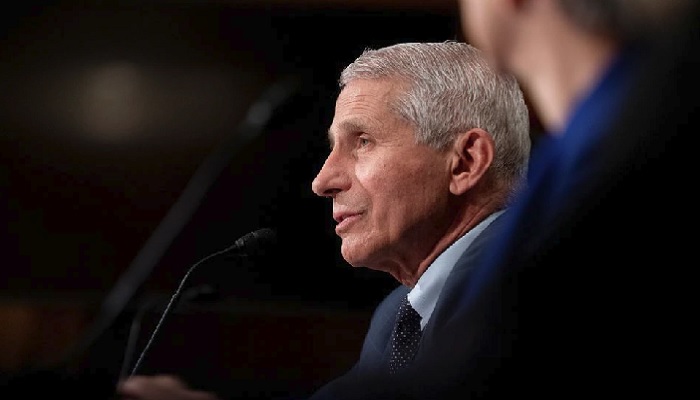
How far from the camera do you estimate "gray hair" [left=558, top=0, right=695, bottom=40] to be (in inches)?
25.8

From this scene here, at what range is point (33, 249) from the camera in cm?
244

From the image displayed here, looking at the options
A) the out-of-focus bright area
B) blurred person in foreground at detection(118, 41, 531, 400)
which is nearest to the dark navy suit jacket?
blurred person in foreground at detection(118, 41, 531, 400)

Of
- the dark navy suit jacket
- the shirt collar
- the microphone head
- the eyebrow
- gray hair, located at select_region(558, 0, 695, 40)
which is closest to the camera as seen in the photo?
gray hair, located at select_region(558, 0, 695, 40)

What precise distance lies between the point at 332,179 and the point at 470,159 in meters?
0.23

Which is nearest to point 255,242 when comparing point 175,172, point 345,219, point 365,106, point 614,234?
point 345,219

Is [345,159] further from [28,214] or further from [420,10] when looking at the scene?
[28,214]

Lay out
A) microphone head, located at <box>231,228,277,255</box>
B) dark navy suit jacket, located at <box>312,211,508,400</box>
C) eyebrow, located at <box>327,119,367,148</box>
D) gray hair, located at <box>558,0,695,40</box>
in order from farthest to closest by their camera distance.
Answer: eyebrow, located at <box>327,119,367,148</box> → microphone head, located at <box>231,228,277,255</box> → dark navy suit jacket, located at <box>312,211,508,400</box> → gray hair, located at <box>558,0,695,40</box>

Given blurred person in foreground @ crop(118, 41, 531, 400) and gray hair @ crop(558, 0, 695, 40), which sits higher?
gray hair @ crop(558, 0, 695, 40)

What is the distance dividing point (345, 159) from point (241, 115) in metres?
0.88

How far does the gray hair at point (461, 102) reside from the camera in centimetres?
152

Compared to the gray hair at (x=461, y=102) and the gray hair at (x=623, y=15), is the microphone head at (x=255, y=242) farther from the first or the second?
the gray hair at (x=623, y=15)

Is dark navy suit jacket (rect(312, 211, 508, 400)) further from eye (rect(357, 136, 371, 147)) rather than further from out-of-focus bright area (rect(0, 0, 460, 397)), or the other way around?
out-of-focus bright area (rect(0, 0, 460, 397))

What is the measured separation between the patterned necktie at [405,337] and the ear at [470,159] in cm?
21

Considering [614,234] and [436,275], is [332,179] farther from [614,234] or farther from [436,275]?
[614,234]
